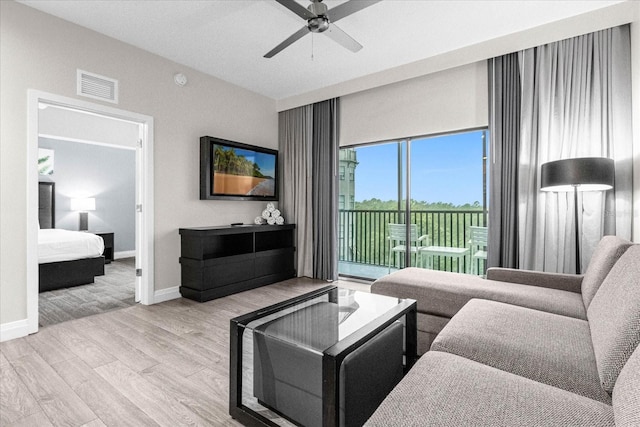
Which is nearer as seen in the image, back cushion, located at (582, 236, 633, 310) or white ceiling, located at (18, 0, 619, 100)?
back cushion, located at (582, 236, 633, 310)

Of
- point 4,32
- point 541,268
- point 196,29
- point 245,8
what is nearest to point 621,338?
point 541,268

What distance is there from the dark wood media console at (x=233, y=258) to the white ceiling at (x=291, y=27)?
191 cm

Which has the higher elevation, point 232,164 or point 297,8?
point 297,8

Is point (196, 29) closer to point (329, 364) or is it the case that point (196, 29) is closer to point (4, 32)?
point (4, 32)

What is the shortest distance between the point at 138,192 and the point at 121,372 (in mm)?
2012

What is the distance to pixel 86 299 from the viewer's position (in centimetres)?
347

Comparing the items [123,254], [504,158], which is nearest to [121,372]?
[504,158]

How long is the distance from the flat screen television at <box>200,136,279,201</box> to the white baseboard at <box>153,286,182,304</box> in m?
1.09

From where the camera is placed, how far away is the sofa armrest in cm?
213

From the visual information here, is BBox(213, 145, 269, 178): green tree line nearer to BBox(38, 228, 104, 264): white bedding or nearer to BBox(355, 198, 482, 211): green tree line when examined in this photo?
BBox(355, 198, 482, 211): green tree line

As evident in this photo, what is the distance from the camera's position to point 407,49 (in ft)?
10.8

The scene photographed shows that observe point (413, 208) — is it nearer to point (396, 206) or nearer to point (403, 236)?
point (396, 206)

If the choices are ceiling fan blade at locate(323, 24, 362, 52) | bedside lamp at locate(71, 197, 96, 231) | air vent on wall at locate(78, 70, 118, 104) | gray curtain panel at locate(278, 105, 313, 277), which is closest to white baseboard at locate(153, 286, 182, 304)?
gray curtain panel at locate(278, 105, 313, 277)

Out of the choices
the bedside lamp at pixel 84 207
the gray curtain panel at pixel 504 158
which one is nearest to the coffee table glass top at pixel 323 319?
the gray curtain panel at pixel 504 158
